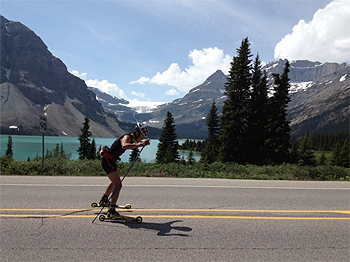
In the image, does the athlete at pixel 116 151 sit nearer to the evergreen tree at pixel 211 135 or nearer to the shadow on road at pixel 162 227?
the shadow on road at pixel 162 227

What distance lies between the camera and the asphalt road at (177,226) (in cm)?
451

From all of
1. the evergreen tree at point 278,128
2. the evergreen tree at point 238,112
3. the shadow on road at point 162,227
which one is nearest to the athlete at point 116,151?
Answer: the shadow on road at point 162,227

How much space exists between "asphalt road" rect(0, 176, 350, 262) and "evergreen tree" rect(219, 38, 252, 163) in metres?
22.8

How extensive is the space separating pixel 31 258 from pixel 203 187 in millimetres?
6842

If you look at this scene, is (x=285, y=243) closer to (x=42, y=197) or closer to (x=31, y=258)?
(x=31, y=258)

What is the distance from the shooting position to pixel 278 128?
3072 centimetres

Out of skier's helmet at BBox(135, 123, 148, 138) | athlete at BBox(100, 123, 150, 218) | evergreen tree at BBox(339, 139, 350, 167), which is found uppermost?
skier's helmet at BBox(135, 123, 148, 138)

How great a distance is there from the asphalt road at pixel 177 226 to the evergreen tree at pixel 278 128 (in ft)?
74.5

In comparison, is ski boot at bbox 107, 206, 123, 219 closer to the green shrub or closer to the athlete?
the athlete

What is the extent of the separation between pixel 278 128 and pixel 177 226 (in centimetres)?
2808

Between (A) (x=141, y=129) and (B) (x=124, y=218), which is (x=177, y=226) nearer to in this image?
(B) (x=124, y=218)

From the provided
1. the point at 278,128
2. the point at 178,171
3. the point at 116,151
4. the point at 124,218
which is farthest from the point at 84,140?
the point at 124,218

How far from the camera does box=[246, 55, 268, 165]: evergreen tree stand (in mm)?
32188

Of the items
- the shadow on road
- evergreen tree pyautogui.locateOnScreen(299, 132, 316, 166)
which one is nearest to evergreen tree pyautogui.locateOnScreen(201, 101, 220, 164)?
evergreen tree pyautogui.locateOnScreen(299, 132, 316, 166)
